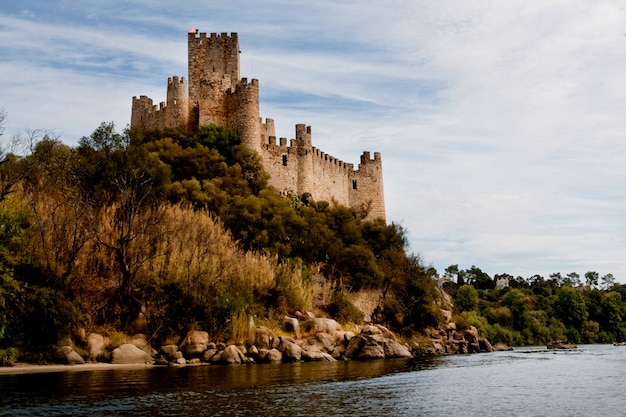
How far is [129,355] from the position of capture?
82.8 ft

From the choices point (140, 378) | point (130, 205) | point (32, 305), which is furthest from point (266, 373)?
point (130, 205)

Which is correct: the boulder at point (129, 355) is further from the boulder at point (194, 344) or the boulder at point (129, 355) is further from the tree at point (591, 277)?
the tree at point (591, 277)

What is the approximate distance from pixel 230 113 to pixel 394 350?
67.5 feet

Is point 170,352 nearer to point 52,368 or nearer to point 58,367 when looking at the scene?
point 58,367

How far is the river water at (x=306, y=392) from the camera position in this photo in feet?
49.6

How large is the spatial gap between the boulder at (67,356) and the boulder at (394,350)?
52.9ft

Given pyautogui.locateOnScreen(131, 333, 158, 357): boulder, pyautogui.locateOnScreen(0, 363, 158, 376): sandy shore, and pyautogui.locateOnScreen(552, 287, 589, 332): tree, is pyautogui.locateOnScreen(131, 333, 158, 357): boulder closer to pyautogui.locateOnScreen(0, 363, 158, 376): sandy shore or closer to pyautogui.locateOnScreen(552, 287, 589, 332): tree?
pyautogui.locateOnScreen(0, 363, 158, 376): sandy shore

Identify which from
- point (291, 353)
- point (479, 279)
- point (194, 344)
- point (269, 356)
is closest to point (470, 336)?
point (291, 353)

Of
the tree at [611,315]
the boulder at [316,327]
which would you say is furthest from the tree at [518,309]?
the boulder at [316,327]

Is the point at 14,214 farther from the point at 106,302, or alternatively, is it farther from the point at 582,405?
the point at 582,405

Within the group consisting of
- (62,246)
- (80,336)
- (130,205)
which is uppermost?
(130,205)

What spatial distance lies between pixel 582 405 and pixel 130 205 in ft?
62.7

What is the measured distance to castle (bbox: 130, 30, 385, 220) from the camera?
156ft

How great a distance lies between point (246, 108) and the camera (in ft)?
155
